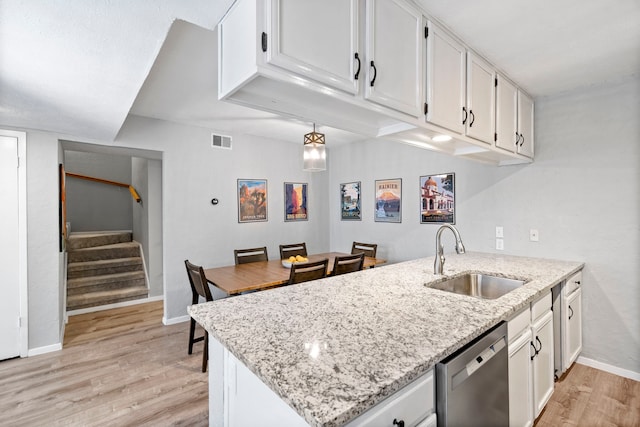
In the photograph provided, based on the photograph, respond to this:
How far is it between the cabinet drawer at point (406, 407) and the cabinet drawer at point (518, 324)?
2.28ft

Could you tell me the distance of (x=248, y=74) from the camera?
105 centimetres

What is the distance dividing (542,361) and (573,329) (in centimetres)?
79

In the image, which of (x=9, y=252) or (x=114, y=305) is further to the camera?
(x=114, y=305)

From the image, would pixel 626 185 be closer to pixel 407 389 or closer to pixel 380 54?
pixel 380 54

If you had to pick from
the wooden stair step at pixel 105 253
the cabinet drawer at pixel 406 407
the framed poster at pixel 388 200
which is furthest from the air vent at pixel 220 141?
Answer: the cabinet drawer at pixel 406 407

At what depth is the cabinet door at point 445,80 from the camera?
162cm

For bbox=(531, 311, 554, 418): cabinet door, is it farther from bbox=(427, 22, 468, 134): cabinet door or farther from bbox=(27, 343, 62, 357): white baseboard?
Result: bbox=(27, 343, 62, 357): white baseboard

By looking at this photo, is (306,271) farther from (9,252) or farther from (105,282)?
(105,282)

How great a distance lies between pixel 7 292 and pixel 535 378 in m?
4.20

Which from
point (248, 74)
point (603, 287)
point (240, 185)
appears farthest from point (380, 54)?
point (240, 185)

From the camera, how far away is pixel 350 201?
4684 millimetres

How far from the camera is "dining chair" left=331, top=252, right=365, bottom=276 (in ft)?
9.34

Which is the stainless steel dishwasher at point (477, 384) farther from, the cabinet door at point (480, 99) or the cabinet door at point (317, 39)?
the cabinet door at point (480, 99)

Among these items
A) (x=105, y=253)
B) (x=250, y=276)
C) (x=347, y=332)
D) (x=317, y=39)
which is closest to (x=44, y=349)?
(x=250, y=276)
